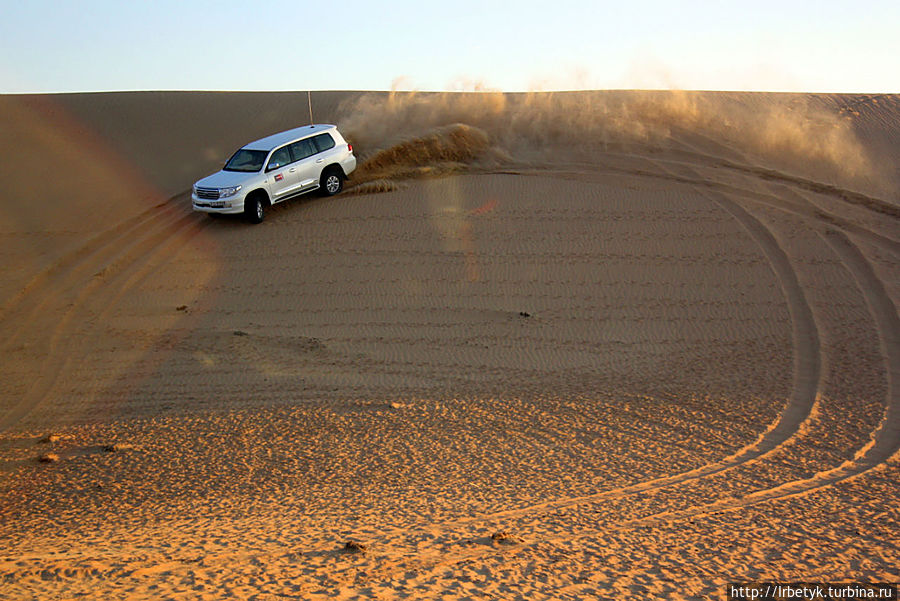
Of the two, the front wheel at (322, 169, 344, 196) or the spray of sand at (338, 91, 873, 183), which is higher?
the spray of sand at (338, 91, 873, 183)

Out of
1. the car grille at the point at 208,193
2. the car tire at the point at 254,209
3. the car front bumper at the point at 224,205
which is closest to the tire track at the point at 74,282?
the car front bumper at the point at 224,205

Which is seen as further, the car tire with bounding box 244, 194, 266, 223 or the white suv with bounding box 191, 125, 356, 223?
the car tire with bounding box 244, 194, 266, 223

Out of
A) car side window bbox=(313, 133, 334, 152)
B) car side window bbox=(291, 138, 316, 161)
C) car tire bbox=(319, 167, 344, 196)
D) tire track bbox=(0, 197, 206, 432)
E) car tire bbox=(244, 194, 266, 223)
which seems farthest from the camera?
car tire bbox=(319, 167, 344, 196)

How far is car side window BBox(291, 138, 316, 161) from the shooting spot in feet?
57.7

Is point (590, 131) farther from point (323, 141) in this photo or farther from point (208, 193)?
point (208, 193)

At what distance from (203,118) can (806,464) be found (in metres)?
25.0

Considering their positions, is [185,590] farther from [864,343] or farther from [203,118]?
[203,118]

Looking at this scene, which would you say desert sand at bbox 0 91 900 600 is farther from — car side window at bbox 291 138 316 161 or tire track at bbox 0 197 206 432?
car side window at bbox 291 138 316 161

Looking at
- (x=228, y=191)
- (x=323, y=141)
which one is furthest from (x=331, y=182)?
(x=228, y=191)

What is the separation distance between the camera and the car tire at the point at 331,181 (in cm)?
1833

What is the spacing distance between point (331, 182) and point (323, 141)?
1.06m

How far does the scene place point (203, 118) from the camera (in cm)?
2739

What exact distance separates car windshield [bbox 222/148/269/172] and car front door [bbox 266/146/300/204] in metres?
0.27

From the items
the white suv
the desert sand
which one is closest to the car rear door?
the white suv
